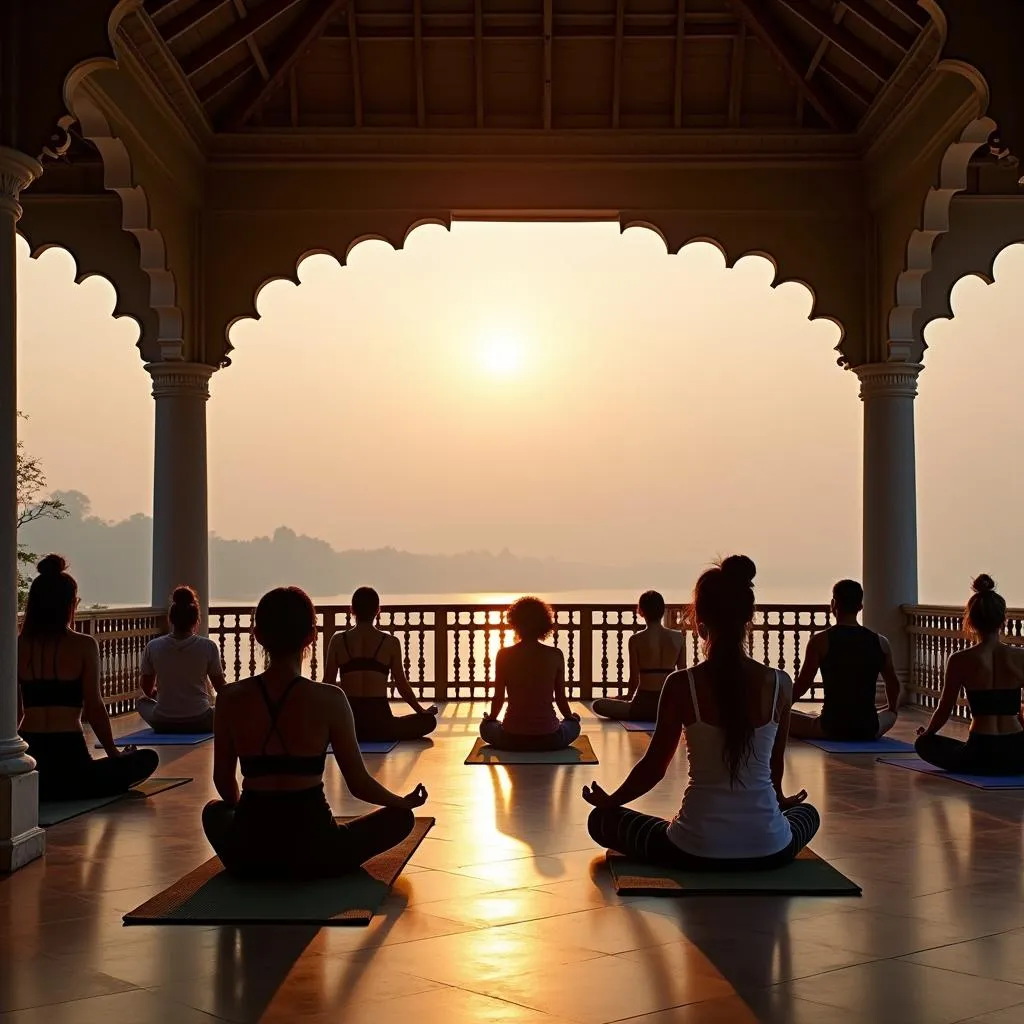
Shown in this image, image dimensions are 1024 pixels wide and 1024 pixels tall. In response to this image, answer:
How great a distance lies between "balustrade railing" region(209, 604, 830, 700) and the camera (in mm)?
11797

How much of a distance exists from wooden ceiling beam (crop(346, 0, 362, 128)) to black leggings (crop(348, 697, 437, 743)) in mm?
4797

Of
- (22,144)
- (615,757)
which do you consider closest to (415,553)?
(615,757)

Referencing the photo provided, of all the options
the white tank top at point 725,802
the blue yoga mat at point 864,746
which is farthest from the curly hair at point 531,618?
the white tank top at point 725,802

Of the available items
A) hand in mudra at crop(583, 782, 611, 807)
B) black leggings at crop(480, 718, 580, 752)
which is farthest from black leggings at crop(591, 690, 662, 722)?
hand in mudra at crop(583, 782, 611, 807)

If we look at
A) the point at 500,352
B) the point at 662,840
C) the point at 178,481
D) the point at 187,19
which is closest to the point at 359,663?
the point at 178,481

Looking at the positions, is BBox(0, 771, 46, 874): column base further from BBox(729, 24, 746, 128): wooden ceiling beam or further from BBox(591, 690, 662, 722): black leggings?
BBox(729, 24, 746, 128): wooden ceiling beam

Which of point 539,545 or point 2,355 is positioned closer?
point 2,355

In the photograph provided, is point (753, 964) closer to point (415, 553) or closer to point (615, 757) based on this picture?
point (615, 757)

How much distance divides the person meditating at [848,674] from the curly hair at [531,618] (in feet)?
5.21

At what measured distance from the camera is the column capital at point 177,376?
36.9ft

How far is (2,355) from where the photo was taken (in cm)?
555

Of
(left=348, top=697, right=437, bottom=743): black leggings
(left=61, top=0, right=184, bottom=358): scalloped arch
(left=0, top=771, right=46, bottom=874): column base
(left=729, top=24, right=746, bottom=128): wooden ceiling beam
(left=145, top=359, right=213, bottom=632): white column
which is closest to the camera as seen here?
(left=0, top=771, right=46, bottom=874): column base

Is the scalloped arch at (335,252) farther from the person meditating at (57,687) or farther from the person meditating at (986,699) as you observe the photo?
the person meditating at (986,699)

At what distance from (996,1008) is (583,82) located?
8.86 metres
